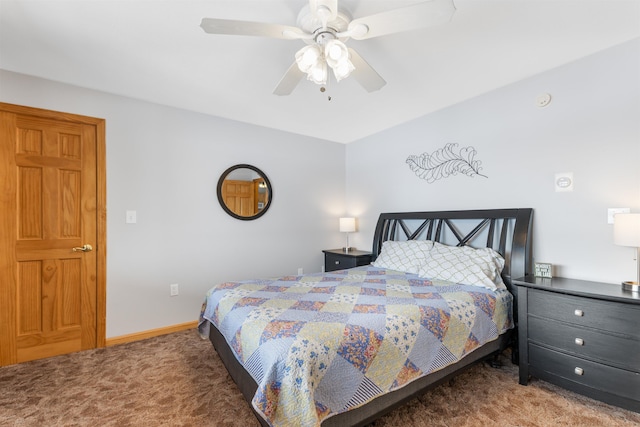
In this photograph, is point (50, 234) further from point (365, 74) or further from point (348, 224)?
point (348, 224)

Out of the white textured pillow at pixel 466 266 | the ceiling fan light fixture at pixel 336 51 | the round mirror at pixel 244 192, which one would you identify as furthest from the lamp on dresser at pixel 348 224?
the ceiling fan light fixture at pixel 336 51

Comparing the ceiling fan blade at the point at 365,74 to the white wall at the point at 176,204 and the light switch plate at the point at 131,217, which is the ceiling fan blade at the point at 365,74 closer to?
the white wall at the point at 176,204

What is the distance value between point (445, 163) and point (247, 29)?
2485mm

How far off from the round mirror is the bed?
4.42 feet

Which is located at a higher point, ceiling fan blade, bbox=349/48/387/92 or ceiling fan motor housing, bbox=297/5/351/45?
ceiling fan motor housing, bbox=297/5/351/45

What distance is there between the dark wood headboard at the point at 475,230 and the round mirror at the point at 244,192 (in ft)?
5.12

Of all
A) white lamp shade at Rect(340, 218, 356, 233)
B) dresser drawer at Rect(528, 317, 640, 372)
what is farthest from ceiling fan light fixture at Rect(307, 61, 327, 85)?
white lamp shade at Rect(340, 218, 356, 233)

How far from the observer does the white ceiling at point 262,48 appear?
170cm

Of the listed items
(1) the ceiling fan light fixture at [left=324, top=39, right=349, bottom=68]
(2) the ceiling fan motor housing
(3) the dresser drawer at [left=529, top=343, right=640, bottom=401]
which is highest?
(2) the ceiling fan motor housing

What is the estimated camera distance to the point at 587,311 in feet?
6.02

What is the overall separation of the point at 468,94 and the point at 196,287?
354 cm

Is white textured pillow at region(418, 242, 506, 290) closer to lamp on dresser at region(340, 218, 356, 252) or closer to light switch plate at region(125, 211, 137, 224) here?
lamp on dresser at region(340, 218, 356, 252)

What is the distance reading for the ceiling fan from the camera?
138cm

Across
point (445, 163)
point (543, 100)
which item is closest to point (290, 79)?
point (445, 163)
